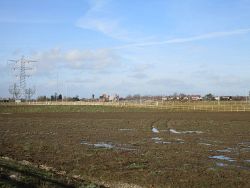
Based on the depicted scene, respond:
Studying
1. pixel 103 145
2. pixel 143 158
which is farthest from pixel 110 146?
pixel 143 158

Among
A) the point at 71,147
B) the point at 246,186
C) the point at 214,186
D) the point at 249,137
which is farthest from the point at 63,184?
the point at 249,137

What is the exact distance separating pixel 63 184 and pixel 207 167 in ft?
25.2

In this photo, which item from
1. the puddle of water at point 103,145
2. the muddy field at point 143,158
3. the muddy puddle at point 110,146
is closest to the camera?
A: the muddy field at point 143,158

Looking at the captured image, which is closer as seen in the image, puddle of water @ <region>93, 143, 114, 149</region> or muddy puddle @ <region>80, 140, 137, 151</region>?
muddy puddle @ <region>80, 140, 137, 151</region>

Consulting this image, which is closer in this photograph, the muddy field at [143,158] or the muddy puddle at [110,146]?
the muddy field at [143,158]

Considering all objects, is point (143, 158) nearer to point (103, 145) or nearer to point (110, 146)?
point (110, 146)

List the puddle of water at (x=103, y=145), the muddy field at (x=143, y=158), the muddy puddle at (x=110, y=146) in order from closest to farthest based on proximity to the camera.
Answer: the muddy field at (x=143, y=158), the muddy puddle at (x=110, y=146), the puddle of water at (x=103, y=145)

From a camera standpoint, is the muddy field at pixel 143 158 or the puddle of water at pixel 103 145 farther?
the puddle of water at pixel 103 145

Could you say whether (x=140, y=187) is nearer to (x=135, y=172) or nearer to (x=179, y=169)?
(x=135, y=172)

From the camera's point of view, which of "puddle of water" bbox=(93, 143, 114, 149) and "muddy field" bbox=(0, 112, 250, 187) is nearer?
"muddy field" bbox=(0, 112, 250, 187)

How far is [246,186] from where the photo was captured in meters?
14.7

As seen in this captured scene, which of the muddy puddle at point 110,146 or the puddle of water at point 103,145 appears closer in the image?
the muddy puddle at point 110,146

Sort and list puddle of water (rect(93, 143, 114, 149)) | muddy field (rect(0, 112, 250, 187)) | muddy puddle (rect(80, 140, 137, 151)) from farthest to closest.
Answer: puddle of water (rect(93, 143, 114, 149))
muddy puddle (rect(80, 140, 137, 151))
muddy field (rect(0, 112, 250, 187))

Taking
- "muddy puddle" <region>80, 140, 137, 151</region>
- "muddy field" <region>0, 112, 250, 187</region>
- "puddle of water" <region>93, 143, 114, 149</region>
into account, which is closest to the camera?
"muddy field" <region>0, 112, 250, 187</region>
